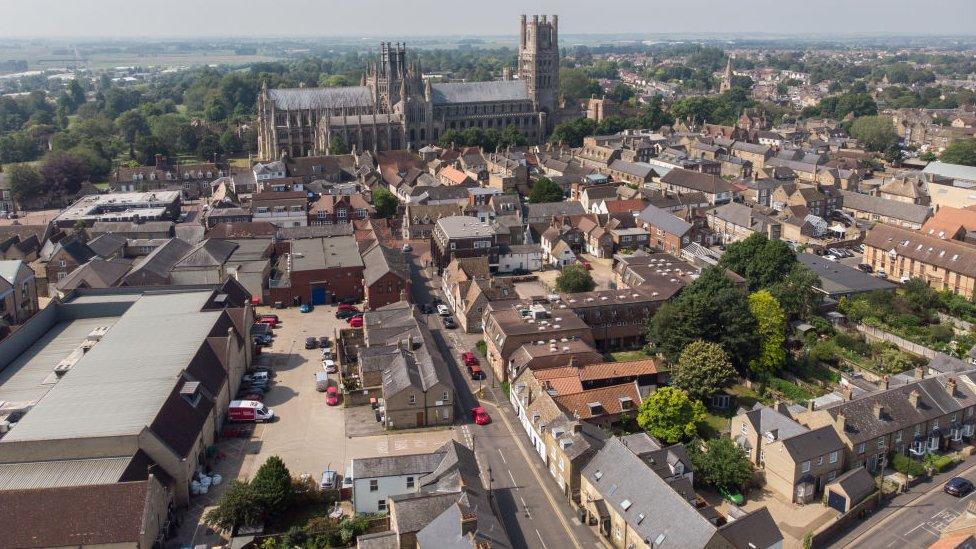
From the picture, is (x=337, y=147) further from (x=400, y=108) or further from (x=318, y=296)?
(x=318, y=296)

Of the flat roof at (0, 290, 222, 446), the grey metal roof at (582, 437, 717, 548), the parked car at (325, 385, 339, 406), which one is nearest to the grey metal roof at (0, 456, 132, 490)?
the flat roof at (0, 290, 222, 446)

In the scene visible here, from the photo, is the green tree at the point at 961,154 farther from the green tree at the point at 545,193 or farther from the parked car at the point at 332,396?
the parked car at the point at 332,396

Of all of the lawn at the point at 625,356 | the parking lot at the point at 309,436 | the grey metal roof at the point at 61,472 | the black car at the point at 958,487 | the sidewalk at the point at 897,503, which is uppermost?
the grey metal roof at the point at 61,472

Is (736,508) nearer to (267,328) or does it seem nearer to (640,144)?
(267,328)

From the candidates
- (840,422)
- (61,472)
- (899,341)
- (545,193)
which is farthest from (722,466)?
(545,193)

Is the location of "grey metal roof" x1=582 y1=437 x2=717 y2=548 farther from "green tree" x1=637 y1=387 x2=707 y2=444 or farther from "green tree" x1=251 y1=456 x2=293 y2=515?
"green tree" x1=251 y1=456 x2=293 y2=515

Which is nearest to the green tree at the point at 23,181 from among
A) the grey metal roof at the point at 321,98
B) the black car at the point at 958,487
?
the grey metal roof at the point at 321,98

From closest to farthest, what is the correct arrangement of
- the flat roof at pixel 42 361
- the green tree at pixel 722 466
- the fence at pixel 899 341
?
the green tree at pixel 722 466 < the flat roof at pixel 42 361 < the fence at pixel 899 341

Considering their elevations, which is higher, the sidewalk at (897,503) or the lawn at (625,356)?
the lawn at (625,356)
